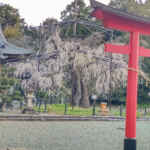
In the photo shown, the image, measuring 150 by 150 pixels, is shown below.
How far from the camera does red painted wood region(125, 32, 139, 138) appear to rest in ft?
19.3

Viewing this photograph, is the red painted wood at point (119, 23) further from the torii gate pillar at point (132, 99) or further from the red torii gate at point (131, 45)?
the torii gate pillar at point (132, 99)

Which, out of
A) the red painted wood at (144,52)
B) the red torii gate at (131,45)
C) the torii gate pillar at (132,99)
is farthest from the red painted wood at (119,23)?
the red painted wood at (144,52)

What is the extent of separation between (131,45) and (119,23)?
1.84 feet

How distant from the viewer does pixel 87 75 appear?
19.7 meters

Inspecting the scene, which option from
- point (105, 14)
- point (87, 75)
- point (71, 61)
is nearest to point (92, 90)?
point (87, 75)

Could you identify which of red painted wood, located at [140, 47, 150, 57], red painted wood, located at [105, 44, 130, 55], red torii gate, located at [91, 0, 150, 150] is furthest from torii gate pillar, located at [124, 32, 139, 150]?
red painted wood, located at [140, 47, 150, 57]

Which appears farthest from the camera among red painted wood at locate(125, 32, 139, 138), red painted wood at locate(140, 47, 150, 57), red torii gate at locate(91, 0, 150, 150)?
red painted wood at locate(140, 47, 150, 57)

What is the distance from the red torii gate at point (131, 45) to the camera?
5766 millimetres

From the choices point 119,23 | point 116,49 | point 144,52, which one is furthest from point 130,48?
point 119,23

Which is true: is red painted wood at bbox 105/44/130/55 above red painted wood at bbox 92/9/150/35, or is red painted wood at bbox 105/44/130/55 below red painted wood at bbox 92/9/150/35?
below

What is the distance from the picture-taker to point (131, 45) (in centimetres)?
611

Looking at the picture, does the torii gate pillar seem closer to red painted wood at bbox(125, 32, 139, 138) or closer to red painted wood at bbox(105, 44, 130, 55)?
red painted wood at bbox(125, 32, 139, 138)

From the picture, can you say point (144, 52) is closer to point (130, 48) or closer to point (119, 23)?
point (130, 48)

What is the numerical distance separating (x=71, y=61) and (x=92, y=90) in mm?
4195
